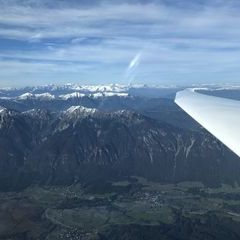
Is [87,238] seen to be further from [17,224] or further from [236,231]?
[236,231]

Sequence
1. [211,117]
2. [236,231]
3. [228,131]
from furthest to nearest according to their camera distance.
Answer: [236,231], [211,117], [228,131]

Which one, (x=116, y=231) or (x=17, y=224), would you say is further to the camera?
(x=17, y=224)

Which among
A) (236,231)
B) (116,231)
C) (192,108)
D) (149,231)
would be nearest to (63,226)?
(116,231)

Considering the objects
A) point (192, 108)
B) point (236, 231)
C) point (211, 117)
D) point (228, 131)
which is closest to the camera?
point (228, 131)

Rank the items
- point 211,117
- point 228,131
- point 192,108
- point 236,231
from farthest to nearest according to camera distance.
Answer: point 236,231, point 192,108, point 211,117, point 228,131

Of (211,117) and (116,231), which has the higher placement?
(211,117)

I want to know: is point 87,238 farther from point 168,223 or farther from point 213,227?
point 213,227

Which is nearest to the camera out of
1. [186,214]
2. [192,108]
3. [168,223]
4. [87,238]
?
[192,108]

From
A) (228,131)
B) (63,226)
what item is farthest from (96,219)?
(228,131)

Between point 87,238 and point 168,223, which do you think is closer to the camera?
point 87,238
